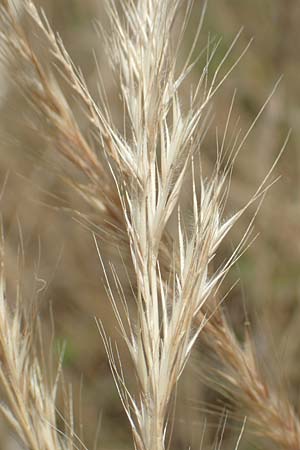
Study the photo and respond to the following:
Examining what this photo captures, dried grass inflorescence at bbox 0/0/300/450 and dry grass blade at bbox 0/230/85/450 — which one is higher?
dried grass inflorescence at bbox 0/0/300/450

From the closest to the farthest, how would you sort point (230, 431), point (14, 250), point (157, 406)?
point (157, 406), point (230, 431), point (14, 250)

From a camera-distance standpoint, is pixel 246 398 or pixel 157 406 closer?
pixel 157 406

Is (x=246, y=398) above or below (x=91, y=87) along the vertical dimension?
above

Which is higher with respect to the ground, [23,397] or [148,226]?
[148,226]

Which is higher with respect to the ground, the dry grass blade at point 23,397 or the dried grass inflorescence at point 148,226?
the dried grass inflorescence at point 148,226

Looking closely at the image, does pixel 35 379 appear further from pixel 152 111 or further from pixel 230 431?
pixel 230 431

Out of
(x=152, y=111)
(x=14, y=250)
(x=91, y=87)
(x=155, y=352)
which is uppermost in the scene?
(x=152, y=111)

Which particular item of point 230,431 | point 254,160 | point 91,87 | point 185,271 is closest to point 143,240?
point 185,271

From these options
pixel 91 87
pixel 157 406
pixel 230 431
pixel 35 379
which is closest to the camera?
Result: pixel 157 406
